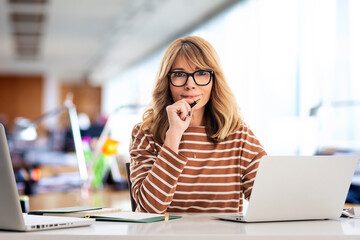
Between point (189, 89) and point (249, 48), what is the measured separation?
18.0ft

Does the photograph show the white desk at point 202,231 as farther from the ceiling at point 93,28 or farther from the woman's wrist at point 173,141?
the ceiling at point 93,28

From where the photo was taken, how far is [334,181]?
3.73 ft

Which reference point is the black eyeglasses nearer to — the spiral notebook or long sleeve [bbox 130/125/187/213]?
long sleeve [bbox 130/125/187/213]

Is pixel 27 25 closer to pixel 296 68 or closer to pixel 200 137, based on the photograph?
pixel 296 68

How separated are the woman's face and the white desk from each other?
0.56 meters

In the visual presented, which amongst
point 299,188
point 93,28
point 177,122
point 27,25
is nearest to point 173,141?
point 177,122

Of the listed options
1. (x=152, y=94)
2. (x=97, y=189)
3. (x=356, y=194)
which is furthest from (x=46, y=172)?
(x=152, y=94)

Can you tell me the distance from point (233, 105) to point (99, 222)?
2.60ft

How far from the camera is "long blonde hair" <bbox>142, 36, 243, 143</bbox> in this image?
1636 millimetres

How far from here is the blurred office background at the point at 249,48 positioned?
490cm

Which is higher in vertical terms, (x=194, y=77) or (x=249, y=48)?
(x=249, y=48)

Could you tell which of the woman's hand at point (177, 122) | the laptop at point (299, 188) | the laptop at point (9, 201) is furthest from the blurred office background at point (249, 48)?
the laptop at point (9, 201)

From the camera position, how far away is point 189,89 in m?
1.58

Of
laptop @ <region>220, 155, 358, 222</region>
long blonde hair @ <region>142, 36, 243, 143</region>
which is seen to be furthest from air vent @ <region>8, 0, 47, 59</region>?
laptop @ <region>220, 155, 358, 222</region>
